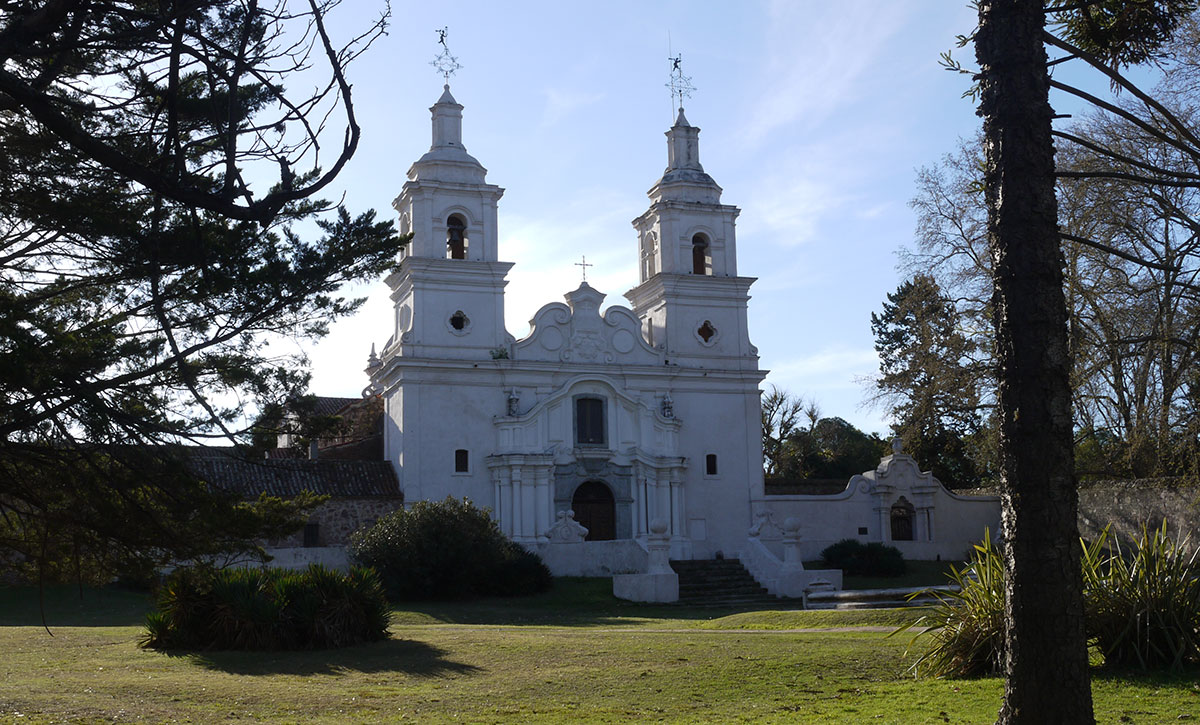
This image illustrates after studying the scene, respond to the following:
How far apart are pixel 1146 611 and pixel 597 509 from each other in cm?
2717

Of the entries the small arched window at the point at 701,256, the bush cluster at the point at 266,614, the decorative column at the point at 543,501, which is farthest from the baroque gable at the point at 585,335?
the bush cluster at the point at 266,614

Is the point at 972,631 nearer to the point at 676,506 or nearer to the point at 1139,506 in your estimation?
the point at 1139,506

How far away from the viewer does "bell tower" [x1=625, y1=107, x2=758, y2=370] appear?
40.3 m

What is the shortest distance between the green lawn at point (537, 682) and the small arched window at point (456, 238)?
20.9 meters

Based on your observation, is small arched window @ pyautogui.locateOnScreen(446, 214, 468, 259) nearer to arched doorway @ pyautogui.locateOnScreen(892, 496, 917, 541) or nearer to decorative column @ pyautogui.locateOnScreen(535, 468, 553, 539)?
decorative column @ pyautogui.locateOnScreen(535, 468, 553, 539)

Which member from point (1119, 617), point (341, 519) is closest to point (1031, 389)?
point (1119, 617)

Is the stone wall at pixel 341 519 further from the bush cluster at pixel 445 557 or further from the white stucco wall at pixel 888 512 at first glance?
the white stucco wall at pixel 888 512

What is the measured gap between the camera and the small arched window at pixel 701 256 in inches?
1633

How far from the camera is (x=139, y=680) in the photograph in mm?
13328

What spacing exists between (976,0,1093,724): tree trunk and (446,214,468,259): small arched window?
31050 millimetres

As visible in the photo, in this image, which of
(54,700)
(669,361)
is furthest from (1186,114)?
(54,700)

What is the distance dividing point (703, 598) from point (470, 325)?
38.1 ft

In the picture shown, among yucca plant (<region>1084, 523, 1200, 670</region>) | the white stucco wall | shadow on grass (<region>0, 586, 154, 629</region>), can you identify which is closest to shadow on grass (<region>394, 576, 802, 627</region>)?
shadow on grass (<region>0, 586, 154, 629</region>)

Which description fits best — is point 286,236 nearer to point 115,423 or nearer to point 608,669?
point 115,423
